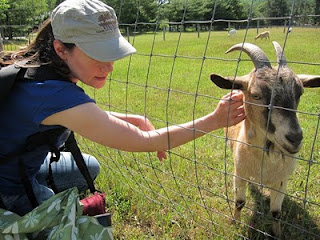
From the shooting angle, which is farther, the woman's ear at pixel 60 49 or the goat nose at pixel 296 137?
the goat nose at pixel 296 137

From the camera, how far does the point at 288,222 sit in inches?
118

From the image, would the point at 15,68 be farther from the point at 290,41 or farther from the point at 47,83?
the point at 290,41

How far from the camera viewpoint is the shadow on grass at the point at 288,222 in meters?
2.82

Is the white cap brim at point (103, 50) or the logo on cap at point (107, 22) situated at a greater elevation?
the logo on cap at point (107, 22)

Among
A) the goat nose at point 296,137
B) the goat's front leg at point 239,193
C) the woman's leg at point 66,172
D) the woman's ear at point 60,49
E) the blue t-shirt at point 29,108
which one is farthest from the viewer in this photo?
the goat's front leg at point 239,193

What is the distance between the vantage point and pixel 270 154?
9.23 ft

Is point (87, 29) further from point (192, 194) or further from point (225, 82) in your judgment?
point (192, 194)

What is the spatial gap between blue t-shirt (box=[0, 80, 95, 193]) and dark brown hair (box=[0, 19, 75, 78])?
13 centimetres

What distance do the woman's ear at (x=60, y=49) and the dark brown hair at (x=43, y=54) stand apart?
0.8 inches

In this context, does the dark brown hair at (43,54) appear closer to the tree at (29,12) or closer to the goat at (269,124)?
the goat at (269,124)

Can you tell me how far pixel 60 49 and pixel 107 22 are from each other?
0.28 meters

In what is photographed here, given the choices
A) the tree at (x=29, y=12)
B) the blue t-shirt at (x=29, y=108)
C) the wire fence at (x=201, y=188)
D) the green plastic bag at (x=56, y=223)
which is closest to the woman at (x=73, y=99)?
the blue t-shirt at (x=29, y=108)

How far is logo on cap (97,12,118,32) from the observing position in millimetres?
1889

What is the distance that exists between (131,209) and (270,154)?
1.21 metres
